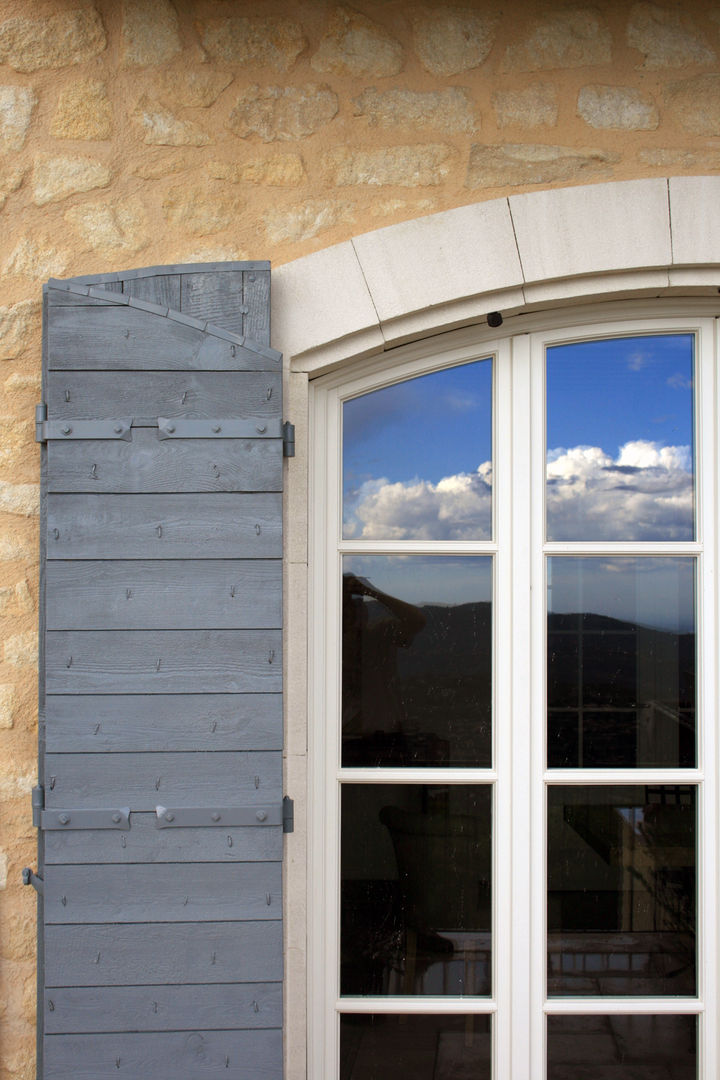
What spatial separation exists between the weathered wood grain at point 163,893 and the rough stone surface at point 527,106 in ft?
6.23

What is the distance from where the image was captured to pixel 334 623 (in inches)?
83.3

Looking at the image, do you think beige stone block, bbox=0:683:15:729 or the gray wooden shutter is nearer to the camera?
the gray wooden shutter

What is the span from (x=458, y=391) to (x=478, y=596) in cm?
54

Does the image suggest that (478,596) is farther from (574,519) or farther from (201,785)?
(201,785)

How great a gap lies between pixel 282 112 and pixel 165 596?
4.03 ft

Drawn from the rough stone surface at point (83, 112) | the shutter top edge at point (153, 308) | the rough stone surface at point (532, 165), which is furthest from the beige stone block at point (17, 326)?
the rough stone surface at point (532, 165)

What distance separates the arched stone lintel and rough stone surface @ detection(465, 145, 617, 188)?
0.07 metres

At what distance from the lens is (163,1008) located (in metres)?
1.84

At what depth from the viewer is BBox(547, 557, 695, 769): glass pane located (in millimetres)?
2109

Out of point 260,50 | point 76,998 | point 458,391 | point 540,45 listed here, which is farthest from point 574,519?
point 76,998

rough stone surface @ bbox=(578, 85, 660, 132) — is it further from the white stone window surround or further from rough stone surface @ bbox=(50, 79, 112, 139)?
rough stone surface @ bbox=(50, 79, 112, 139)

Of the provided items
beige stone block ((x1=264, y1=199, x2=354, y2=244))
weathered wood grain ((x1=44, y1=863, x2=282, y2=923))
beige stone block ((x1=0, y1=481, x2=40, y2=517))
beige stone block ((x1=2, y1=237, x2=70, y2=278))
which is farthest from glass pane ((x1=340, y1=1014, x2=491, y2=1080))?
beige stone block ((x1=264, y1=199, x2=354, y2=244))

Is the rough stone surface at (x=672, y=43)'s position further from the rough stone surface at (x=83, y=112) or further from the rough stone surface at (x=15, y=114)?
the rough stone surface at (x=15, y=114)

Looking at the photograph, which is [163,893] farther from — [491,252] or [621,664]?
[491,252]
